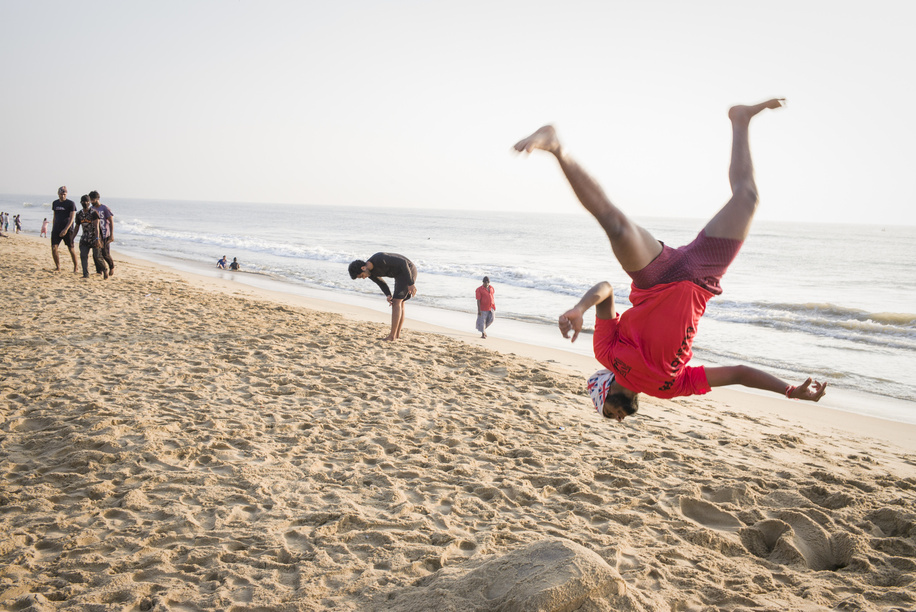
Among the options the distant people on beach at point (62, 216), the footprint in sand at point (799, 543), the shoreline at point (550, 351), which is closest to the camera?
the footprint in sand at point (799, 543)

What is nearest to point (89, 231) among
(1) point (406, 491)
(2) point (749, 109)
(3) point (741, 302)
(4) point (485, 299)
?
(4) point (485, 299)

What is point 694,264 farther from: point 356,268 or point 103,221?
point 103,221

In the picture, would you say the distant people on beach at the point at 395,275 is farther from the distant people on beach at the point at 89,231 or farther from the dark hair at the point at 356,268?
the distant people on beach at the point at 89,231

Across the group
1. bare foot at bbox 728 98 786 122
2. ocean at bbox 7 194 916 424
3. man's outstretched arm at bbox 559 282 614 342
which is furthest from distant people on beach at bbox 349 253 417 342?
bare foot at bbox 728 98 786 122

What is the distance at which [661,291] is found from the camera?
2.92m

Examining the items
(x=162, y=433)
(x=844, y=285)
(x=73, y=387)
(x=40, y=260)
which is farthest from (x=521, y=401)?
(x=844, y=285)

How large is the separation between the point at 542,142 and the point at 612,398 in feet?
5.55

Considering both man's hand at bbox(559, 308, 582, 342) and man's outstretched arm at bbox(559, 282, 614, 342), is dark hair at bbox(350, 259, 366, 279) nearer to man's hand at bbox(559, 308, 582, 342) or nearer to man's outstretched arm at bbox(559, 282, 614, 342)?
man's outstretched arm at bbox(559, 282, 614, 342)

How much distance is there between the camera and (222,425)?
217 inches

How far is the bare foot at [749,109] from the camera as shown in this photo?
3.25 metres

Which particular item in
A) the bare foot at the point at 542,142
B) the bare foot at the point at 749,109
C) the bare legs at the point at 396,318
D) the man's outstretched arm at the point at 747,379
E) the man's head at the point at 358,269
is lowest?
the bare legs at the point at 396,318

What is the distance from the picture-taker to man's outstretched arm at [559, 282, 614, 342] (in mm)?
2672

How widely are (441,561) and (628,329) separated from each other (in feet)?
6.26

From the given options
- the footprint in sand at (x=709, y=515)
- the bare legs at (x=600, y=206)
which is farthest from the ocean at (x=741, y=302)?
the bare legs at (x=600, y=206)
